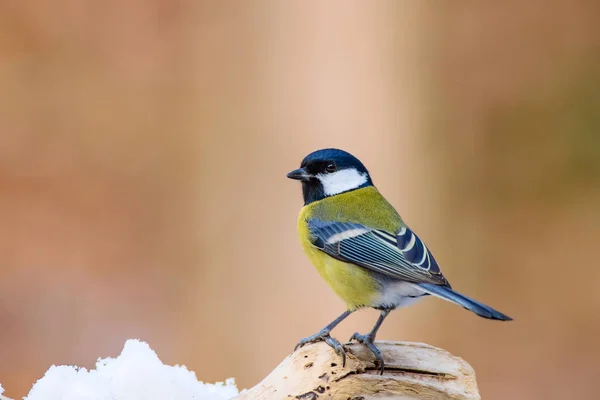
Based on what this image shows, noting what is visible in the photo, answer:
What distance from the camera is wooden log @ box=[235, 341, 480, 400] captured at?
89 centimetres

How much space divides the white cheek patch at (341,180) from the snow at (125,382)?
419mm

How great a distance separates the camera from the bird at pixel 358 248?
40.1 inches

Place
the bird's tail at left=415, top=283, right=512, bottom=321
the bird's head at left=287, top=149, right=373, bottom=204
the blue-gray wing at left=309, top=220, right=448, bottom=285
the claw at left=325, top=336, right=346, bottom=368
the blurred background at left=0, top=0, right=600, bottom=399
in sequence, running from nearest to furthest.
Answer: the bird's tail at left=415, top=283, right=512, bottom=321
the claw at left=325, top=336, right=346, bottom=368
the blue-gray wing at left=309, top=220, right=448, bottom=285
the bird's head at left=287, top=149, right=373, bottom=204
the blurred background at left=0, top=0, right=600, bottom=399

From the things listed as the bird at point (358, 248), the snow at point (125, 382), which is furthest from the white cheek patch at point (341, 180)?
the snow at point (125, 382)

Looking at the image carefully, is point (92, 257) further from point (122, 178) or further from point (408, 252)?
point (408, 252)

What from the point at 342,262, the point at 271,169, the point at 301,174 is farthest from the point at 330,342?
the point at 271,169

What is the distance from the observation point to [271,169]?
79.2 inches

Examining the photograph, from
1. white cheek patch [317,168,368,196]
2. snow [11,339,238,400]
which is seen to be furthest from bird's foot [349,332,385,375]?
white cheek patch [317,168,368,196]

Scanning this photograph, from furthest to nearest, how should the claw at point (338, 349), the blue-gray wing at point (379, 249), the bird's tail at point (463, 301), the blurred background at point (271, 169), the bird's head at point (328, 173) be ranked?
the blurred background at point (271, 169), the bird's head at point (328, 173), the blue-gray wing at point (379, 249), the claw at point (338, 349), the bird's tail at point (463, 301)

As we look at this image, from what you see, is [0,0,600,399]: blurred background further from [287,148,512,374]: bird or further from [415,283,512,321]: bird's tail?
[415,283,512,321]: bird's tail

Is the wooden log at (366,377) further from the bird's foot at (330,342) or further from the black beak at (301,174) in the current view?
the black beak at (301,174)

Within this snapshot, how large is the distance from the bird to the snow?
0.17 m

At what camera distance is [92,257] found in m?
2.04

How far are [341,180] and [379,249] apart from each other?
0.21 metres
